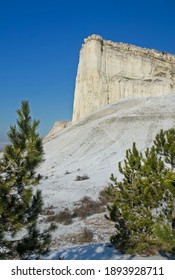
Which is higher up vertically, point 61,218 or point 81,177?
point 81,177

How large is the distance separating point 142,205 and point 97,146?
26.9m

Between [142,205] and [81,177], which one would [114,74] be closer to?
[81,177]

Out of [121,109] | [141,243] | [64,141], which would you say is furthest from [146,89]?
[141,243]

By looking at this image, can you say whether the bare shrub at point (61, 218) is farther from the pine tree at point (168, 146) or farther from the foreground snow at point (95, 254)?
the pine tree at point (168, 146)

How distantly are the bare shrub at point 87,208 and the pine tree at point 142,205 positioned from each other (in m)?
5.45

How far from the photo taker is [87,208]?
14195mm

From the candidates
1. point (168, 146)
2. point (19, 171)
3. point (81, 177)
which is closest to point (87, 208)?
point (168, 146)

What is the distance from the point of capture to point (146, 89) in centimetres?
5706

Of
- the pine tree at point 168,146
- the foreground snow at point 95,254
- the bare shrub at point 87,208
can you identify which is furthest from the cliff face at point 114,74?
the foreground snow at point 95,254

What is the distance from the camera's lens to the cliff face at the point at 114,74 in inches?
2168

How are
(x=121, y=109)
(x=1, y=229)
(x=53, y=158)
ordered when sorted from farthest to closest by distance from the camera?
(x=121, y=109) < (x=53, y=158) < (x=1, y=229)

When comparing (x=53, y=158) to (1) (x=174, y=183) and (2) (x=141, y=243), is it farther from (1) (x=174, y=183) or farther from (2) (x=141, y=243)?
(1) (x=174, y=183)

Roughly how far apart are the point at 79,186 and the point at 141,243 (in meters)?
12.1

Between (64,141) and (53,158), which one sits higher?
(64,141)
